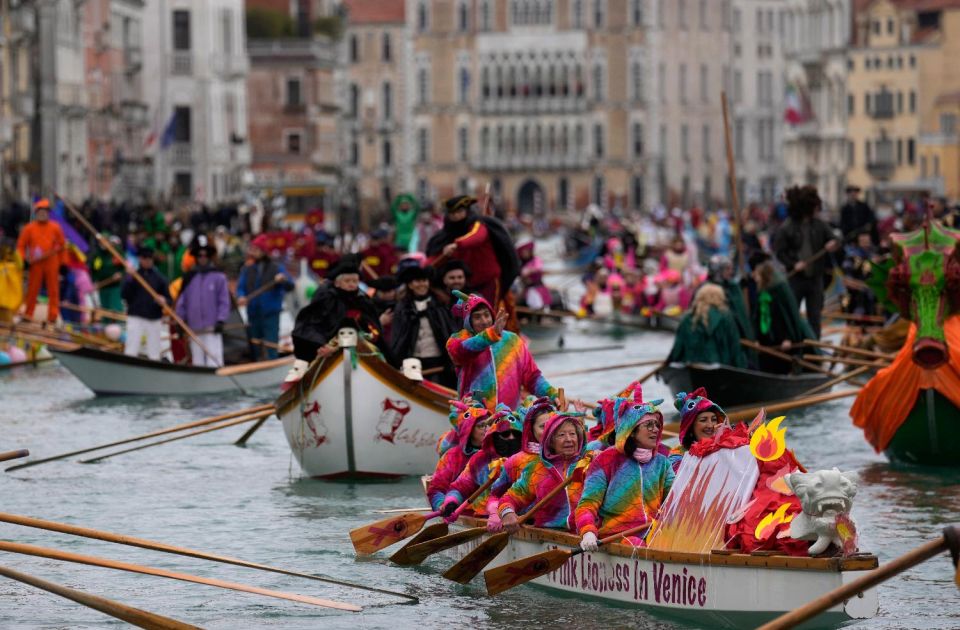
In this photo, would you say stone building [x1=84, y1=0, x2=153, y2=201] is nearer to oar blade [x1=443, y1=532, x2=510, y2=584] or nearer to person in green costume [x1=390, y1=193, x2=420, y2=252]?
person in green costume [x1=390, y1=193, x2=420, y2=252]

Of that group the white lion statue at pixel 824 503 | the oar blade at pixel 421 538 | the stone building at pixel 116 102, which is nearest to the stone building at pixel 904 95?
the stone building at pixel 116 102

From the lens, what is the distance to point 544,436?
14.6m

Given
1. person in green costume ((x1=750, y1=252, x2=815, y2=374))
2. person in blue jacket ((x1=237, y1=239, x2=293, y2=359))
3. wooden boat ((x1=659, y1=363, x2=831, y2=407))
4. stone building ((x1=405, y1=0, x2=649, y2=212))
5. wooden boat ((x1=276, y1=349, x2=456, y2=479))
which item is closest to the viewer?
wooden boat ((x1=276, y1=349, x2=456, y2=479))

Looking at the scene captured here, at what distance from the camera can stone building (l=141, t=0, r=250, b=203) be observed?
85500mm

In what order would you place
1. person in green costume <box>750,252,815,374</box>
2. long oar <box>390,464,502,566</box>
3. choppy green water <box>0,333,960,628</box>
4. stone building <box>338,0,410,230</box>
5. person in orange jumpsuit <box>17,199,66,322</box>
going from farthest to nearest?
stone building <box>338,0,410,230</box> < person in orange jumpsuit <box>17,199,66,322</box> < person in green costume <box>750,252,815,374</box> < long oar <box>390,464,502,566</box> < choppy green water <box>0,333,960,628</box>

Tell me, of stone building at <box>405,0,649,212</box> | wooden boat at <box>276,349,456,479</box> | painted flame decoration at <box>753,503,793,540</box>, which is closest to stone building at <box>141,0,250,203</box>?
stone building at <box>405,0,649,212</box>

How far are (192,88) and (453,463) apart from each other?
71651 millimetres

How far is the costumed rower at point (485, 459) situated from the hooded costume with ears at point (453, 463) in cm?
13

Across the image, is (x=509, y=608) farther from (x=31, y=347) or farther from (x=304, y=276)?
(x=304, y=276)

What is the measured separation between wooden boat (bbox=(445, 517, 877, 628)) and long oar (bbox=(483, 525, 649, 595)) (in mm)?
76

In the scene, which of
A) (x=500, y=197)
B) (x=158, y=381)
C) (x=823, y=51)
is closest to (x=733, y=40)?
(x=823, y=51)

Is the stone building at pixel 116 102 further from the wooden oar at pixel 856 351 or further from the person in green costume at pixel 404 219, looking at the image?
the wooden oar at pixel 856 351

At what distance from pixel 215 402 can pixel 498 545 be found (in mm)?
12722

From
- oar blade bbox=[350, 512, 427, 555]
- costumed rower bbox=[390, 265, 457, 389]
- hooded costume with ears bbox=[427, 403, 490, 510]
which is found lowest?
oar blade bbox=[350, 512, 427, 555]
